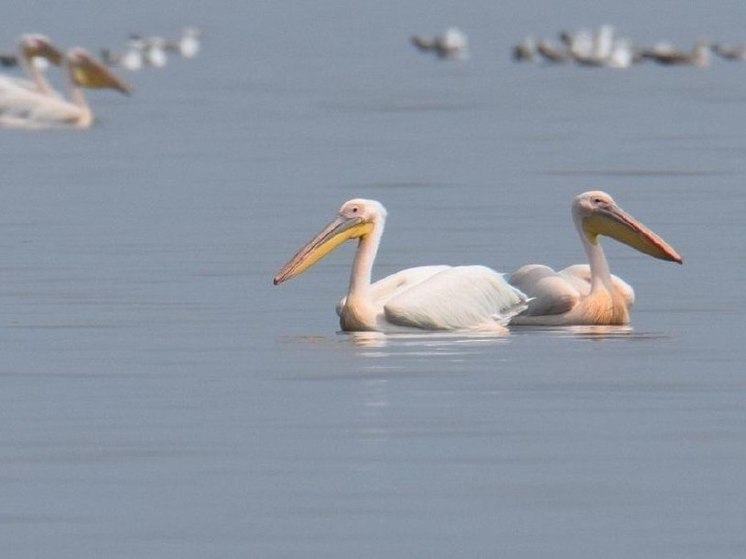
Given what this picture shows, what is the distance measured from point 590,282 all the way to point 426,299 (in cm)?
117

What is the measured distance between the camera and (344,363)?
33.1 feet

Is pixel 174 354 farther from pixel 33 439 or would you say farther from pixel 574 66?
pixel 574 66

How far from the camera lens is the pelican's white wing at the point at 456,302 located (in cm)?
1091

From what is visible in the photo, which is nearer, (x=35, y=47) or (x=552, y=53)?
(x=35, y=47)

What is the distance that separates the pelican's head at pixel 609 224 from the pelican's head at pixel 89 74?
50.6ft

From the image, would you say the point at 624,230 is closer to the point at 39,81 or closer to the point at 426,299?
the point at 426,299

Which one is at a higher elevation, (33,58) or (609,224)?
(609,224)

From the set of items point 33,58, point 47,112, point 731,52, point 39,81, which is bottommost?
point 731,52

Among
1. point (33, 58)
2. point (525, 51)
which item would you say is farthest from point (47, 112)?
point (525, 51)

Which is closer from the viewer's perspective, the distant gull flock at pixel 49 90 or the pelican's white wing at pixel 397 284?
the pelican's white wing at pixel 397 284

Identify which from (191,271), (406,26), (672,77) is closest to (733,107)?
(672,77)

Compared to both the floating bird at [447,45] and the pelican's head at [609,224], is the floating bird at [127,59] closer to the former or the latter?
the floating bird at [447,45]

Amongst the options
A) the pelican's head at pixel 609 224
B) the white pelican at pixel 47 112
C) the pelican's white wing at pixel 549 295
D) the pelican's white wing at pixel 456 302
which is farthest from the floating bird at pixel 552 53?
the pelican's white wing at pixel 456 302

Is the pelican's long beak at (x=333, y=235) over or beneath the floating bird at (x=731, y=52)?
over
